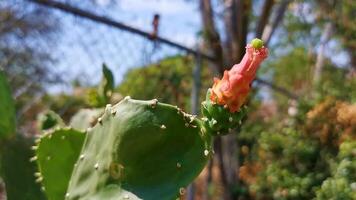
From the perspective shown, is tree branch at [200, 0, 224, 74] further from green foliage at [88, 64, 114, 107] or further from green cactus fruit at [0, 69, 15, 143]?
green cactus fruit at [0, 69, 15, 143]

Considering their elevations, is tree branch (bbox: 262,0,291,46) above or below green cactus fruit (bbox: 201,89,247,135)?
above

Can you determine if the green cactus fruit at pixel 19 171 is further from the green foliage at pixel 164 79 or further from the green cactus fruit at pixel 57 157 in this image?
the green foliage at pixel 164 79

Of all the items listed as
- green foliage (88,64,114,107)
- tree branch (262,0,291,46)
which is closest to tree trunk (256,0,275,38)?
tree branch (262,0,291,46)

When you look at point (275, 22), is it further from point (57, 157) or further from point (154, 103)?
point (154, 103)

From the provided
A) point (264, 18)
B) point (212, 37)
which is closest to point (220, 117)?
point (212, 37)

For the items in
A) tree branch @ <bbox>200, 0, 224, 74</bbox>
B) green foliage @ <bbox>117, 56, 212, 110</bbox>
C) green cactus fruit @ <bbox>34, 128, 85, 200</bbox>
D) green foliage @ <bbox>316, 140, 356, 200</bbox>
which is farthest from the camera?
green foliage @ <bbox>117, 56, 212, 110</bbox>

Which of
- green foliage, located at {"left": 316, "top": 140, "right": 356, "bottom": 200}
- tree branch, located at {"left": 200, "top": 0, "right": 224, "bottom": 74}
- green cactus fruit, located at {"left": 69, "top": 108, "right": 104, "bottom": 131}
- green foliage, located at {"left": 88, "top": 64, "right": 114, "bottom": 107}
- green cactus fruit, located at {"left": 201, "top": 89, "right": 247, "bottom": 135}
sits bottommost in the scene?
green cactus fruit, located at {"left": 201, "top": 89, "right": 247, "bottom": 135}

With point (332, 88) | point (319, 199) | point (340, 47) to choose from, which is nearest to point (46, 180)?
point (319, 199)

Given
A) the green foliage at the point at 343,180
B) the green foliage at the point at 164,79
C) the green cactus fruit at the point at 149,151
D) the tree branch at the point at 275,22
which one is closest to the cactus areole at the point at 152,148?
the green cactus fruit at the point at 149,151
